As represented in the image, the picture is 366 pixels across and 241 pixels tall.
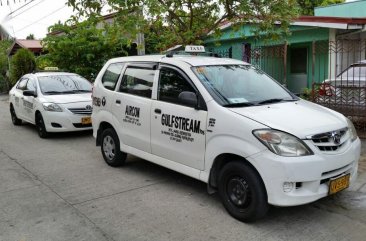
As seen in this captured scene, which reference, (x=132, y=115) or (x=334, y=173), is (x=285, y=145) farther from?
(x=132, y=115)

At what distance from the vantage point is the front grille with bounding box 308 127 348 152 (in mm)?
4195

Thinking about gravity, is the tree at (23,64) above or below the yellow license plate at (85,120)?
above

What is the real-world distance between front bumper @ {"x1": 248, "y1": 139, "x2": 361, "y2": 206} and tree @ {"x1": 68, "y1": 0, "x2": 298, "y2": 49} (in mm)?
4168

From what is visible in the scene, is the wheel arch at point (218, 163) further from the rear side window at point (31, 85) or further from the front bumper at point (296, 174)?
the rear side window at point (31, 85)

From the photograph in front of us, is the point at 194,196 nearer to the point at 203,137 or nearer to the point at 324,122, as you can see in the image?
the point at 203,137

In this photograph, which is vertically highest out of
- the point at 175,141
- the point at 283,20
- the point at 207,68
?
the point at 283,20

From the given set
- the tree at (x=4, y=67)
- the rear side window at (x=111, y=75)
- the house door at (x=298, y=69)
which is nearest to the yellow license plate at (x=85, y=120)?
the rear side window at (x=111, y=75)

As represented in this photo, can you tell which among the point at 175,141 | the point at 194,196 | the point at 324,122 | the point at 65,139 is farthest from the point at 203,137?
the point at 65,139

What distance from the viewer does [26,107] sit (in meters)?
10.4

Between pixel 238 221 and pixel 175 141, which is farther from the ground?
pixel 175 141

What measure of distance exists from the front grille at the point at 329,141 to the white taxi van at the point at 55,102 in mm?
6315

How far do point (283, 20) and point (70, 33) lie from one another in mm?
10075

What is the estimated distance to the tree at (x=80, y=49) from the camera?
15.1m

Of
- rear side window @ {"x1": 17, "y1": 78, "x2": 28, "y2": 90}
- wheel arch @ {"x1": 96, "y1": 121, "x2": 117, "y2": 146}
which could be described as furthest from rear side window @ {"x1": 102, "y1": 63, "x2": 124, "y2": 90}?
rear side window @ {"x1": 17, "y1": 78, "x2": 28, "y2": 90}
